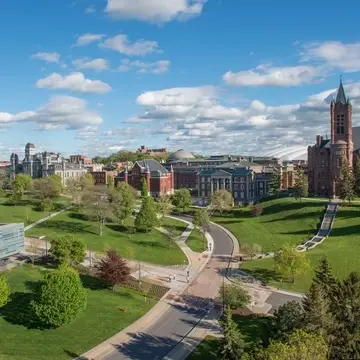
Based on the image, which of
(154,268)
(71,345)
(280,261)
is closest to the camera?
(71,345)

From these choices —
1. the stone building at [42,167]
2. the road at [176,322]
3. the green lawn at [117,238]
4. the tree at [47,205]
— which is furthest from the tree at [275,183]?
the stone building at [42,167]

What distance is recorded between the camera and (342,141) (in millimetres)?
94000

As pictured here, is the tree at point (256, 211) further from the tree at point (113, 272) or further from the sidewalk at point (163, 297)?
the tree at point (113, 272)

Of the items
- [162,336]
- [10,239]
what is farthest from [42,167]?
[162,336]

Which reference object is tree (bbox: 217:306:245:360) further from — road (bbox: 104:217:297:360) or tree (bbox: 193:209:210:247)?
tree (bbox: 193:209:210:247)

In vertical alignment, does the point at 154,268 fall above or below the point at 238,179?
below

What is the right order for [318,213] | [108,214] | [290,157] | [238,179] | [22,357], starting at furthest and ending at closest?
[290,157] → [238,179] → [318,213] → [108,214] → [22,357]

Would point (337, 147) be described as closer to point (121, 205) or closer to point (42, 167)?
point (121, 205)

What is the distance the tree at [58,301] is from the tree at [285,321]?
16408 mm

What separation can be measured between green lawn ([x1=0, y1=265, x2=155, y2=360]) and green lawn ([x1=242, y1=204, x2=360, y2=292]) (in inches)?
626

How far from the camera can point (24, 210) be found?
8050cm

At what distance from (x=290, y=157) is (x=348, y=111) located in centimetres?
7879

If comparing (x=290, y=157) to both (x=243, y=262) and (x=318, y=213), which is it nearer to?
(x=318, y=213)

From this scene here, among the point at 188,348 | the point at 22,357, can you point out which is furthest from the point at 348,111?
the point at 22,357
